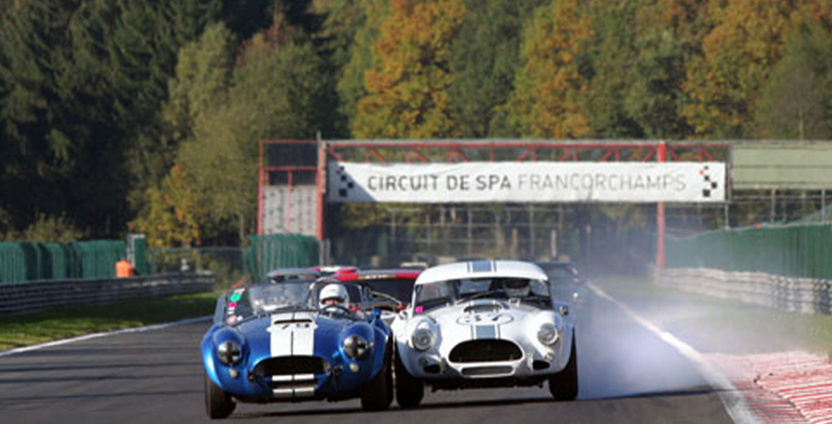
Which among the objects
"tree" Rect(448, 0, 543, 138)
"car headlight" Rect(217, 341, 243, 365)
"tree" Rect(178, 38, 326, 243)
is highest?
"tree" Rect(448, 0, 543, 138)

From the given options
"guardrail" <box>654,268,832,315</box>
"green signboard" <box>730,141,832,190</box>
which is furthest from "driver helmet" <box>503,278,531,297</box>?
"green signboard" <box>730,141,832,190</box>

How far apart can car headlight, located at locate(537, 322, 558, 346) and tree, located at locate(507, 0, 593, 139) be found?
102 meters

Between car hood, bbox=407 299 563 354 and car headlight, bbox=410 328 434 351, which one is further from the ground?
car hood, bbox=407 299 563 354


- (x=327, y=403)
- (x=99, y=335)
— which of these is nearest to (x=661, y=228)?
(x=99, y=335)

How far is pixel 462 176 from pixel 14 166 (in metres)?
40.4

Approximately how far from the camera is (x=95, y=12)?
392 ft

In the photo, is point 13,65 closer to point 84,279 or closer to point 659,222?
point 659,222

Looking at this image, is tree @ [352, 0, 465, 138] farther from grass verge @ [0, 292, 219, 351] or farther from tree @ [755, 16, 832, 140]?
grass verge @ [0, 292, 219, 351]

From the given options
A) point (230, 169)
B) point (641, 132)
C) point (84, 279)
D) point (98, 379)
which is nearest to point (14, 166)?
point (230, 169)

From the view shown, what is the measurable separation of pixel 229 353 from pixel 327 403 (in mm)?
2179

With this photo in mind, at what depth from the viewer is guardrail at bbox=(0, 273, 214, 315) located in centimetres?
3759

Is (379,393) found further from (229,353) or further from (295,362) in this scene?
(229,353)

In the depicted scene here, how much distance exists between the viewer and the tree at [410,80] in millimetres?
122375

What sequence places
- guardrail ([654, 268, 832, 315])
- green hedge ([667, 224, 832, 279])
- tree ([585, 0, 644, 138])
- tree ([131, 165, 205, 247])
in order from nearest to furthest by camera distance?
guardrail ([654, 268, 832, 315]) < green hedge ([667, 224, 832, 279]) < tree ([131, 165, 205, 247]) < tree ([585, 0, 644, 138])
